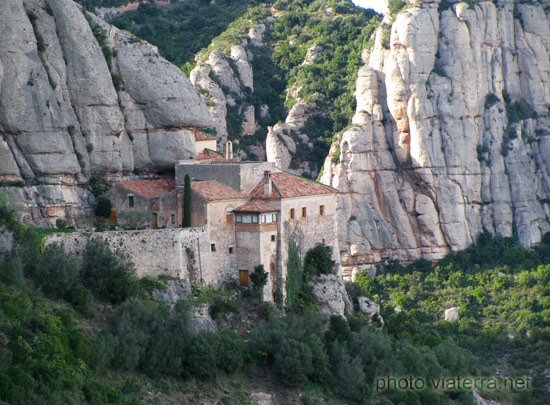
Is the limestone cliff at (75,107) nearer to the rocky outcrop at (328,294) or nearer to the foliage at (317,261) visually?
the foliage at (317,261)

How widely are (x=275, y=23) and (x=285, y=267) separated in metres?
66.1

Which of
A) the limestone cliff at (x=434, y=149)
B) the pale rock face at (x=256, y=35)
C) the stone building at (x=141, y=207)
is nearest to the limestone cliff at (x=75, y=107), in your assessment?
the stone building at (x=141, y=207)

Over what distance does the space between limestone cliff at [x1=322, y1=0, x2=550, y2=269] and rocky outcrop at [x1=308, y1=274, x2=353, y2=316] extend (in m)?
37.5

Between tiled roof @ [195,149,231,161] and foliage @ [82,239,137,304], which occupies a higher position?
tiled roof @ [195,149,231,161]

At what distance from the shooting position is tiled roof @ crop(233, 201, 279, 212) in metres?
65.2

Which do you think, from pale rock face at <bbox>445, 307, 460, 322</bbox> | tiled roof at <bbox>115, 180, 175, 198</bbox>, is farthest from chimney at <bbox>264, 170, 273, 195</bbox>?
pale rock face at <bbox>445, 307, 460, 322</bbox>

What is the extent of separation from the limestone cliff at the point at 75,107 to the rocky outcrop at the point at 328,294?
33.3 ft

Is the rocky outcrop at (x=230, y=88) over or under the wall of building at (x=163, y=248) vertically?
over

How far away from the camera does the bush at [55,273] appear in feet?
188

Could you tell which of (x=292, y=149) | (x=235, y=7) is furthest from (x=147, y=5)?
→ (x=292, y=149)

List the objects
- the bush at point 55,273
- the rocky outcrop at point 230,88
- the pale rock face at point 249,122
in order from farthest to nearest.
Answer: the pale rock face at point 249,122 < the rocky outcrop at point 230,88 < the bush at point 55,273

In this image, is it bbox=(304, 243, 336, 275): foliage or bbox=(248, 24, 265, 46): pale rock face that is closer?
bbox=(304, 243, 336, 275): foliage

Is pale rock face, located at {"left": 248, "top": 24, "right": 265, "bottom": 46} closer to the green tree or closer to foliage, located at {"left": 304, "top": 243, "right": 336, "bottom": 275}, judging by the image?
foliage, located at {"left": 304, "top": 243, "right": 336, "bottom": 275}

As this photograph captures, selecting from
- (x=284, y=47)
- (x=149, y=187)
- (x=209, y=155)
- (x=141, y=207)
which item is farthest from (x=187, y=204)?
(x=284, y=47)
